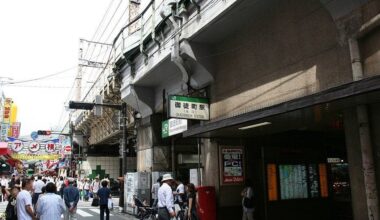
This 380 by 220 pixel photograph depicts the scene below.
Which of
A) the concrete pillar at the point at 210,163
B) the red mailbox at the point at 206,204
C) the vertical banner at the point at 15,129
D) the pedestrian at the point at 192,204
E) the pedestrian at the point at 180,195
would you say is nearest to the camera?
the red mailbox at the point at 206,204

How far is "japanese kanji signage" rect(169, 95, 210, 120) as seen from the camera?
1205 centimetres

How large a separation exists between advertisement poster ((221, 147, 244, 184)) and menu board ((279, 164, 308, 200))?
137 centimetres

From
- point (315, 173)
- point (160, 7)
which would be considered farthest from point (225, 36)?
point (315, 173)

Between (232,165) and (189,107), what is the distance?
2.44 meters

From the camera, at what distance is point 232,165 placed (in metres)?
13.0

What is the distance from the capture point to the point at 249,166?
13297 millimetres

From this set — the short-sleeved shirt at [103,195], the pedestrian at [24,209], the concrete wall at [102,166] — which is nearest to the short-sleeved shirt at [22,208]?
the pedestrian at [24,209]

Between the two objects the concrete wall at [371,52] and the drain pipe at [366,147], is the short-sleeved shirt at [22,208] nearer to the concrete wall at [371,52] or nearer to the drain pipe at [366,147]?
the drain pipe at [366,147]

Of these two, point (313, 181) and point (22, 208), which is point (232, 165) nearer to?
point (313, 181)

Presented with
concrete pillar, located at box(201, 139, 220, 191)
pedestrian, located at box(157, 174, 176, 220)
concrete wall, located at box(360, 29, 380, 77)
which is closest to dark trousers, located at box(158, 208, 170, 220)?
pedestrian, located at box(157, 174, 176, 220)

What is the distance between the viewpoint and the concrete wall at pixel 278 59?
8.63 m

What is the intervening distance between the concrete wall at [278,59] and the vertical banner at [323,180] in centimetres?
431

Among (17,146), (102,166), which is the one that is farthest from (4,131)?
(102,166)

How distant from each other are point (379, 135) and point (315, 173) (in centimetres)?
670
